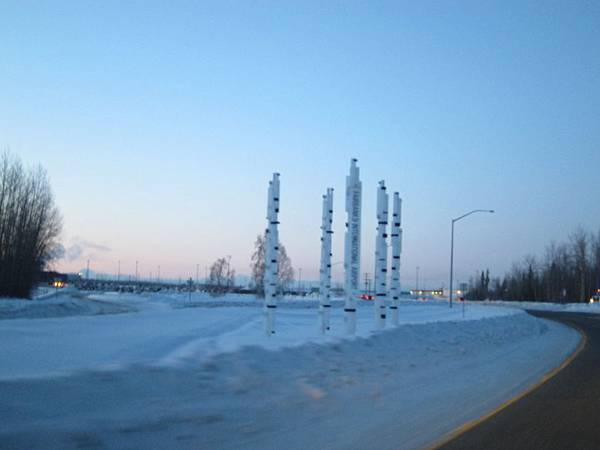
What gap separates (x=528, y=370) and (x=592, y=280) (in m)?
111

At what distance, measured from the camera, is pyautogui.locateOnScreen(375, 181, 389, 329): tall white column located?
73.2 feet

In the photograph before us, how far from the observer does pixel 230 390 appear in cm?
983

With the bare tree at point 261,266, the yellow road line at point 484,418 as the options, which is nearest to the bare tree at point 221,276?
the bare tree at point 261,266

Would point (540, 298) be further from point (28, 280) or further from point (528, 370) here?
point (528, 370)

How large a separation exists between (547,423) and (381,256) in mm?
14381

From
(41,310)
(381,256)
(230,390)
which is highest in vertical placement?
(381,256)

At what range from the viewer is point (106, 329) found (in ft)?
57.7

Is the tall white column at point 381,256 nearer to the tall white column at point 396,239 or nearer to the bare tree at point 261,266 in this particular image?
the tall white column at point 396,239

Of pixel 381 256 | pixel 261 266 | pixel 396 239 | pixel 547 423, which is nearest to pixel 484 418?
pixel 547 423

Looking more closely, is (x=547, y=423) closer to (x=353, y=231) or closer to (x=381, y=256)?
(x=353, y=231)

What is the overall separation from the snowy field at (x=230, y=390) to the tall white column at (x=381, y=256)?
14.5 ft

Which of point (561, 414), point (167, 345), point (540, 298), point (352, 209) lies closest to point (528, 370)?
point (561, 414)

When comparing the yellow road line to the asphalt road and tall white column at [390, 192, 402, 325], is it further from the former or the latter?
tall white column at [390, 192, 402, 325]

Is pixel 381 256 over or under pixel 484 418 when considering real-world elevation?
over
